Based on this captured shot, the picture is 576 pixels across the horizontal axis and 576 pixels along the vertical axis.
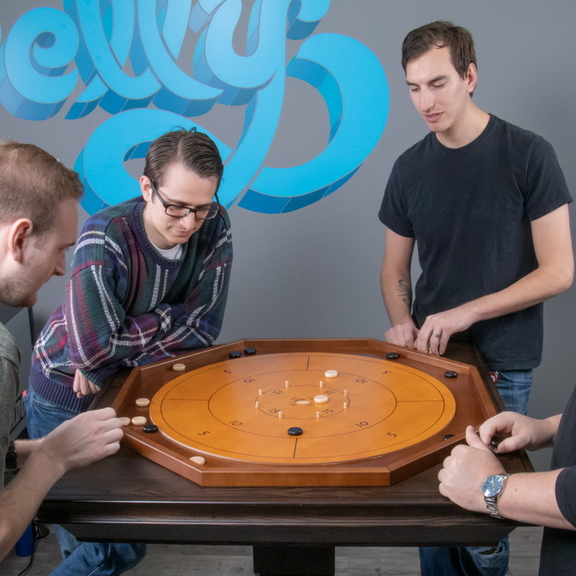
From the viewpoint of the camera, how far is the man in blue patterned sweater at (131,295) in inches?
84.0

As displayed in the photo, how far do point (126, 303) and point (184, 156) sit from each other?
511 mm

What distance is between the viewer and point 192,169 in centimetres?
219

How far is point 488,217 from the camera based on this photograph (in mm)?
2482

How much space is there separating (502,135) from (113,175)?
76.4 inches

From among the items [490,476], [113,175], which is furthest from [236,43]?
[490,476]

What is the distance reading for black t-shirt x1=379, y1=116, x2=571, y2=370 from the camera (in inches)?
95.6

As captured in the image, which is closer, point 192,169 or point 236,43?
point 192,169

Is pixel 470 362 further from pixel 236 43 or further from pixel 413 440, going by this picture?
pixel 236 43

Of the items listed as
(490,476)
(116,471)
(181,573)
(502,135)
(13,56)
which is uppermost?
(13,56)

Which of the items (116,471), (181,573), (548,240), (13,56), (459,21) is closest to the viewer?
(116,471)

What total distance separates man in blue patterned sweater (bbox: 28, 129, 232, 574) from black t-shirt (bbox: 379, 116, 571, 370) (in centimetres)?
81

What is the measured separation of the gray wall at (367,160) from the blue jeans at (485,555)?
1.07 m

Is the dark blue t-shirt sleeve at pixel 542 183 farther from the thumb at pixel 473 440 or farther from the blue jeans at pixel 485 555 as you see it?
the thumb at pixel 473 440

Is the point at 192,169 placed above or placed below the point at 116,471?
above
